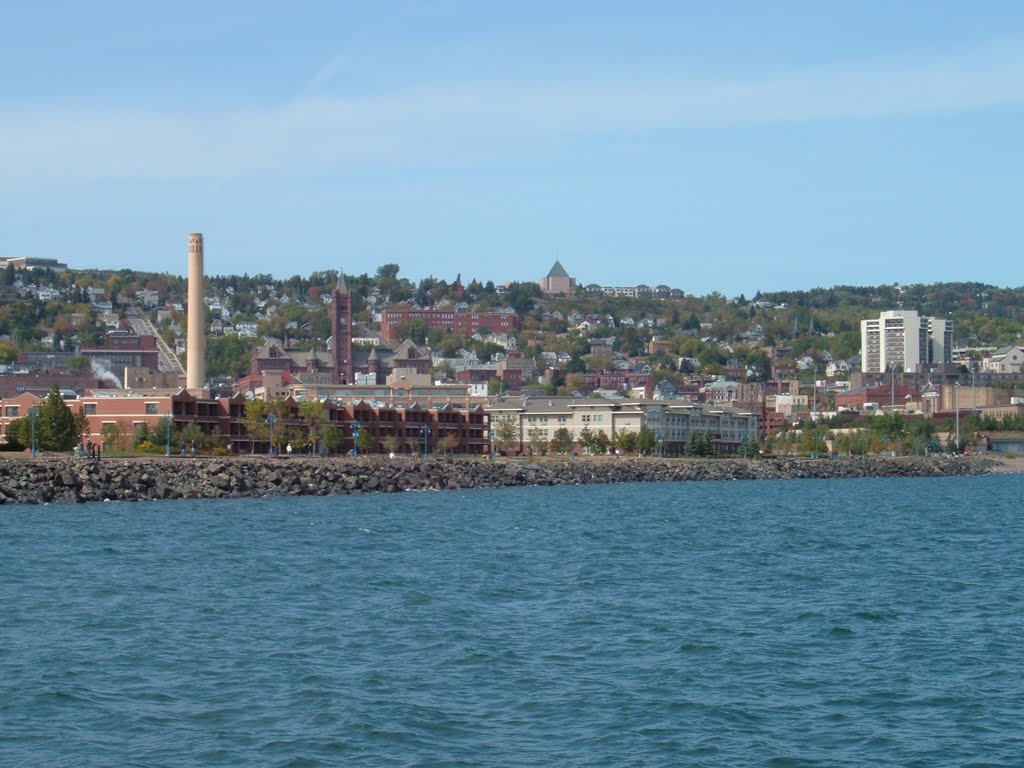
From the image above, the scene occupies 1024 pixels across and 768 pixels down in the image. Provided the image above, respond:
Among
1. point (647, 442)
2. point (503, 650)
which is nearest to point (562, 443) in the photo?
point (647, 442)

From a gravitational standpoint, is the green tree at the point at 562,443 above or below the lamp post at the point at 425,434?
below

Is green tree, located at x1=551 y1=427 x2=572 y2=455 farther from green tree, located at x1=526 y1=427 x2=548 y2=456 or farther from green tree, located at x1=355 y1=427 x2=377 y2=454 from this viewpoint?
green tree, located at x1=355 y1=427 x2=377 y2=454

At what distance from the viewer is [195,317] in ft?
334

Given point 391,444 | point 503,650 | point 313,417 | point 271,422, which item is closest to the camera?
point 503,650

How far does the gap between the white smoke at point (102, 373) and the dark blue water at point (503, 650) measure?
123 m

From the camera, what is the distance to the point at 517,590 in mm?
29297

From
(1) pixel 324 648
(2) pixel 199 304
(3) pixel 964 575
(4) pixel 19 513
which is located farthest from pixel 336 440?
(1) pixel 324 648

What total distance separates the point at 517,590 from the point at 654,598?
2.61 meters

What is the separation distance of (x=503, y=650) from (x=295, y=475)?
4692 centimetres

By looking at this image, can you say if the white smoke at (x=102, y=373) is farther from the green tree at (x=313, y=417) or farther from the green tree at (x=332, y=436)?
the green tree at (x=332, y=436)

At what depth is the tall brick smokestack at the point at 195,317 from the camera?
335ft

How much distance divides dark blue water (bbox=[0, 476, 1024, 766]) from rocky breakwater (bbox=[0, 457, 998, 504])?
16.1 metres

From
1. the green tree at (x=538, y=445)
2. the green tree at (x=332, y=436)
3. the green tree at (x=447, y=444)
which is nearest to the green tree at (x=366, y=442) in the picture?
the green tree at (x=332, y=436)

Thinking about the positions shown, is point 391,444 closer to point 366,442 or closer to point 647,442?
point 366,442
